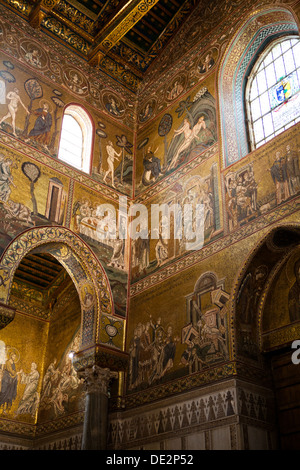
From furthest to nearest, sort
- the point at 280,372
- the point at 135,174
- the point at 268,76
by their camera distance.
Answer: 1. the point at 135,174
2. the point at 268,76
3. the point at 280,372

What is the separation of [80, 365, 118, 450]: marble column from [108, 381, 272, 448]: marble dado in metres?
0.45

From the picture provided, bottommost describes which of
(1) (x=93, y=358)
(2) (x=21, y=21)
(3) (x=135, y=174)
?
(1) (x=93, y=358)

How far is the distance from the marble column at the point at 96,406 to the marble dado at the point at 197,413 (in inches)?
17.8

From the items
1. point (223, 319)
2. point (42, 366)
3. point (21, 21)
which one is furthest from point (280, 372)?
point (21, 21)

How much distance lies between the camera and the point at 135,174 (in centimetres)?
1345

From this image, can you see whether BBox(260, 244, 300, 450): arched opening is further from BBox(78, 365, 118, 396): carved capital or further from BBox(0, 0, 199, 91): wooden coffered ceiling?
BBox(0, 0, 199, 91): wooden coffered ceiling

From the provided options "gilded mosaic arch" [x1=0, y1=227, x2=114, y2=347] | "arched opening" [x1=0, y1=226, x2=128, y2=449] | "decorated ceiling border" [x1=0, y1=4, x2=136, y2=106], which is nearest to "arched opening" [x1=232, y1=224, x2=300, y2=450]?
"arched opening" [x1=0, y1=226, x2=128, y2=449]

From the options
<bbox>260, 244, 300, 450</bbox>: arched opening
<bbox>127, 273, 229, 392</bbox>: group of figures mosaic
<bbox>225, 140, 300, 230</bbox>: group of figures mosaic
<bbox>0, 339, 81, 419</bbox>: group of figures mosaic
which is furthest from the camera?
<bbox>0, 339, 81, 419</bbox>: group of figures mosaic

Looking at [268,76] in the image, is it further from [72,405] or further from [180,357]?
[72,405]

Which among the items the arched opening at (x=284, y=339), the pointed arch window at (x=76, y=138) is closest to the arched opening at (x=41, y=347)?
the pointed arch window at (x=76, y=138)

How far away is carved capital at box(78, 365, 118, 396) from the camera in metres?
10.4

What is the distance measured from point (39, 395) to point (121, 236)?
15.7 feet

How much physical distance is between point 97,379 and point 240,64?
7.49 meters

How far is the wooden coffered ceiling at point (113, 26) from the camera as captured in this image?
13133 millimetres
